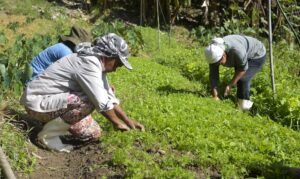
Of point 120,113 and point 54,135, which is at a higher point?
point 120,113

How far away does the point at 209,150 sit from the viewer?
4781 millimetres

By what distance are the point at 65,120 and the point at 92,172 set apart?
2.25 ft

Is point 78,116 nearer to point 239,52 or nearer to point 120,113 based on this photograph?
point 120,113

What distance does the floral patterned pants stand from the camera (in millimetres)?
4742

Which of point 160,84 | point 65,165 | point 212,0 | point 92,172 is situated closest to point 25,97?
point 65,165

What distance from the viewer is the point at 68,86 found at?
4801 millimetres

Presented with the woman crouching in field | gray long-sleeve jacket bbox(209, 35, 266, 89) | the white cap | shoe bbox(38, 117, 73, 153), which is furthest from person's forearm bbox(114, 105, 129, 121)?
gray long-sleeve jacket bbox(209, 35, 266, 89)

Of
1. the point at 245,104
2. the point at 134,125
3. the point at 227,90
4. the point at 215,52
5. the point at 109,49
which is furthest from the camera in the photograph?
the point at 227,90

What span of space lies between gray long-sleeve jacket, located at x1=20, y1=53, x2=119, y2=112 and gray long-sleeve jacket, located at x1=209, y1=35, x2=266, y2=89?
2270mm

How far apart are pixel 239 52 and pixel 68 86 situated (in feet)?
8.62

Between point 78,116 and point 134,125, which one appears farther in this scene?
point 134,125

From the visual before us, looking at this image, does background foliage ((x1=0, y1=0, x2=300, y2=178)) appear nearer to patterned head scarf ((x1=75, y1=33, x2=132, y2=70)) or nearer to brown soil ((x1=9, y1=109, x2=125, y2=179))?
brown soil ((x1=9, y1=109, x2=125, y2=179))

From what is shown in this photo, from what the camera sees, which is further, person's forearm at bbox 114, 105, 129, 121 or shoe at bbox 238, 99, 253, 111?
shoe at bbox 238, 99, 253, 111

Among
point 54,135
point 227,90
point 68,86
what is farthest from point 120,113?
point 227,90
